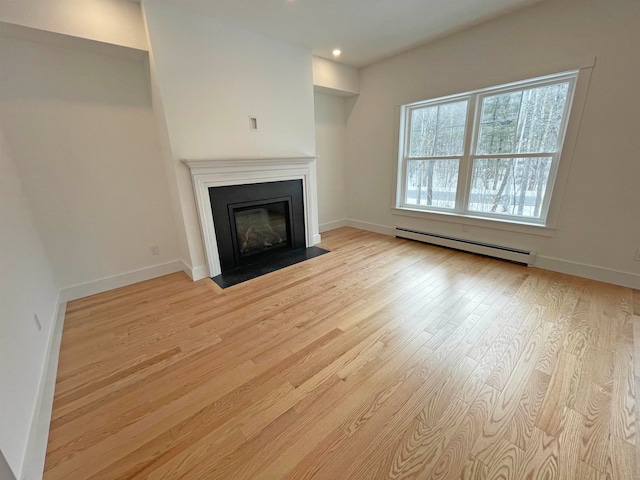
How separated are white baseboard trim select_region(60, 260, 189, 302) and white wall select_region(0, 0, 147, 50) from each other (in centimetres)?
221

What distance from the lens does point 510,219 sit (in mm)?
3162

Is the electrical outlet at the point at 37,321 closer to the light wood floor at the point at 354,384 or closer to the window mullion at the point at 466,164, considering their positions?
the light wood floor at the point at 354,384

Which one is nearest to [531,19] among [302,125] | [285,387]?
[302,125]

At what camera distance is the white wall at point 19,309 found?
111 cm

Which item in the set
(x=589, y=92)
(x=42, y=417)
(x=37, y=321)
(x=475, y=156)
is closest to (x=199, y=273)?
(x=37, y=321)

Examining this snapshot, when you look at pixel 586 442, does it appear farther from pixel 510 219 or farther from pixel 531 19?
pixel 531 19

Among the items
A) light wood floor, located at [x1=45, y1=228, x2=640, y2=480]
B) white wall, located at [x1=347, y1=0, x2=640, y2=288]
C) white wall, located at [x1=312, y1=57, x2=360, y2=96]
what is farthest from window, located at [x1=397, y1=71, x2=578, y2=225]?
light wood floor, located at [x1=45, y1=228, x2=640, y2=480]

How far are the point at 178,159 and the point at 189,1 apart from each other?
1.38 metres

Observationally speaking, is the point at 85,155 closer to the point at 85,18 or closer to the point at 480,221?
the point at 85,18

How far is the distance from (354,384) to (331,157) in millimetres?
3880

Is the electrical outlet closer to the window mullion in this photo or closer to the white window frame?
the white window frame

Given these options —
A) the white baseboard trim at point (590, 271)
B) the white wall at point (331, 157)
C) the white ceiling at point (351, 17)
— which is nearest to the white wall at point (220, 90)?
the white ceiling at point (351, 17)

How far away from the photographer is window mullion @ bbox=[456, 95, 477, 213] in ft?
10.6

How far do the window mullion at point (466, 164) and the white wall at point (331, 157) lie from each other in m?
2.02
